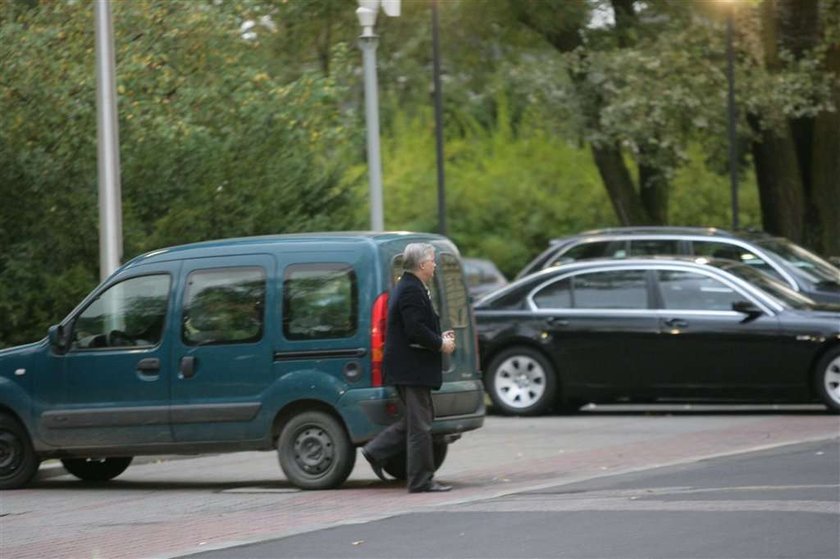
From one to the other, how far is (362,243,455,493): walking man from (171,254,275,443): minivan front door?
3.76 feet

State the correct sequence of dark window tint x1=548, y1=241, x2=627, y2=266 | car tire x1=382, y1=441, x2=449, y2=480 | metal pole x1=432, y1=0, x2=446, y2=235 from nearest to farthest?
car tire x1=382, y1=441, x2=449, y2=480 < dark window tint x1=548, y1=241, x2=627, y2=266 < metal pole x1=432, y1=0, x2=446, y2=235

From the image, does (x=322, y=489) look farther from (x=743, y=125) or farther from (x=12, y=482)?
(x=743, y=125)

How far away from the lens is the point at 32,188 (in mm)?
18469

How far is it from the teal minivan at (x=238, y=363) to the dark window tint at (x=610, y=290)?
17.7ft

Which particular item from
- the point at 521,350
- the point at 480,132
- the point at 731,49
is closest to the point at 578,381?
the point at 521,350

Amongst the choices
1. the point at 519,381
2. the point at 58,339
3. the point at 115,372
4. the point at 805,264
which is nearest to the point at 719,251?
the point at 805,264

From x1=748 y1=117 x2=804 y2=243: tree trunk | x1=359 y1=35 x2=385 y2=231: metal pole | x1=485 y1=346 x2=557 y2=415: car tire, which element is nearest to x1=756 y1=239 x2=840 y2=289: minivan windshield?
x1=485 y1=346 x2=557 y2=415: car tire

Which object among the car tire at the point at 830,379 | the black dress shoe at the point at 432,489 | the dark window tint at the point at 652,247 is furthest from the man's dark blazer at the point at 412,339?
the dark window tint at the point at 652,247

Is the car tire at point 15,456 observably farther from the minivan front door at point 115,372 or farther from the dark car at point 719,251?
the dark car at point 719,251

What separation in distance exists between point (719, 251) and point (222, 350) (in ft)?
30.9

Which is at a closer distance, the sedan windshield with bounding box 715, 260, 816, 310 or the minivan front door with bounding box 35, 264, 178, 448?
the minivan front door with bounding box 35, 264, 178, 448

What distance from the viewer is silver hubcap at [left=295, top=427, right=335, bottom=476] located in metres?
12.8

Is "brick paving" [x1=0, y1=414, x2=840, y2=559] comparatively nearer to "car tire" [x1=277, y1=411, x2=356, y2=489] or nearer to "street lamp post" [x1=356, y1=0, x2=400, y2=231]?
"car tire" [x1=277, y1=411, x2=356, y2=489]

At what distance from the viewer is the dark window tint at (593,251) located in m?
21.7
